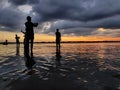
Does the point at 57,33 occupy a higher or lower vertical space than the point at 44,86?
higher

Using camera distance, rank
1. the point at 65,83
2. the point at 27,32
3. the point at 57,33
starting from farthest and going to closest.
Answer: the point at 57,33 → the point at 27,32 → the point at 65,83

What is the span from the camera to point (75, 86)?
9.95m

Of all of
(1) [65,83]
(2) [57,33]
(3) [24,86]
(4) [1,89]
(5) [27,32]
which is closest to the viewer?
(4) [1,89]

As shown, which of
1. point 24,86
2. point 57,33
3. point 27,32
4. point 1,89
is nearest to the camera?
point 1,89

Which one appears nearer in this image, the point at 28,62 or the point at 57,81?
the point at 57,81

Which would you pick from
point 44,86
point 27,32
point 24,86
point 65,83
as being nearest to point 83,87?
point 65,83

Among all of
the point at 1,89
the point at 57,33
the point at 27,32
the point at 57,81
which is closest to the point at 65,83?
the point at 57,81

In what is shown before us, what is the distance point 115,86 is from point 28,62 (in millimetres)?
9428

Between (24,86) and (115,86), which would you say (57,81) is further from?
(115,86)

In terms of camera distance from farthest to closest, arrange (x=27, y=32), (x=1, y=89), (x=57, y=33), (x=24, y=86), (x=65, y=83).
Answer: (x=57, y=33) → (x=27, y=32) → (x=65, y=83) → (x=24, y=86) → (x=1, y=89)

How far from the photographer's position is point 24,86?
389 inches

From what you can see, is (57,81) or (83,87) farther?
(57,81)

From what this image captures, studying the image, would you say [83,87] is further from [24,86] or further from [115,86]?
[24,86]

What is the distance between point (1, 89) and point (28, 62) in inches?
334
